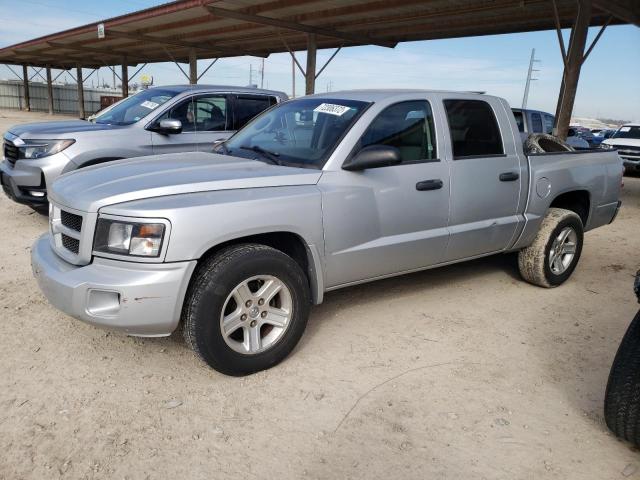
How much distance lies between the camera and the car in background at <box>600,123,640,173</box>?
14562 mm

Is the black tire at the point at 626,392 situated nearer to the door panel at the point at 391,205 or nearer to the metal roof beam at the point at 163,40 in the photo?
the door panel at the point at 391,205

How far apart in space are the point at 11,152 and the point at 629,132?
16691 mm

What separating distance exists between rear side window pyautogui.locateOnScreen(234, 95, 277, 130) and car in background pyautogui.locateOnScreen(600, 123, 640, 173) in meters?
11.5

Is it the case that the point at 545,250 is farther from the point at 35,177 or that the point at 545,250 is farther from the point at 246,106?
the point at 35,177

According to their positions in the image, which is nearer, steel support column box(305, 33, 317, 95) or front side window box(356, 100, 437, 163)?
front side window box(356, 100, 437, 163)

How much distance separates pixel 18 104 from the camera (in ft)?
143

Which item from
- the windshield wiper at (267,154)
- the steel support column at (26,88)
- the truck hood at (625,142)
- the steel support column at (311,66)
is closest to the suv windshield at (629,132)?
the truck hood at (625,142)

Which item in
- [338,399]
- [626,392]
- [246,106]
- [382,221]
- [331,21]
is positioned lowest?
[338,399]

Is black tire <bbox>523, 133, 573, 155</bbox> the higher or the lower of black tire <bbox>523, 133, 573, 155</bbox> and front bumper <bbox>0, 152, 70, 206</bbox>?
the higher

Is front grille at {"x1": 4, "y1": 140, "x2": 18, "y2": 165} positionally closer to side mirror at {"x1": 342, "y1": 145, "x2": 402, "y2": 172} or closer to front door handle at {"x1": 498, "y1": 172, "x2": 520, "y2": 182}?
side mirror at {"x1": 342, "y1": 145, "x2": 402, "y2": 172}

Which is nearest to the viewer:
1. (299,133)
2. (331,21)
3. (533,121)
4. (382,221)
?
(382,221)

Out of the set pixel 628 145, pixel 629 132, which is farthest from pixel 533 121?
pixel 629 132

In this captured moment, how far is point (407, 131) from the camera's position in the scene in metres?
3.82

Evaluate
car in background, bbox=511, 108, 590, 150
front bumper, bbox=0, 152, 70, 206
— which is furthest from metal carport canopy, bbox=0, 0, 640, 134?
front bumper, bbox=0, 152, 70, 206
